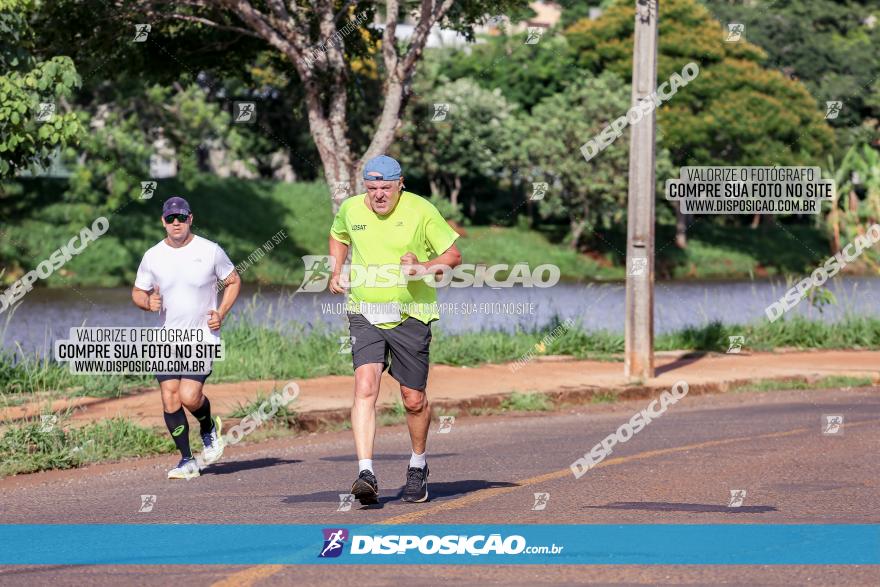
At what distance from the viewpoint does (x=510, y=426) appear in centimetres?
1419

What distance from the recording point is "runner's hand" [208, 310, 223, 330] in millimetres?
10102

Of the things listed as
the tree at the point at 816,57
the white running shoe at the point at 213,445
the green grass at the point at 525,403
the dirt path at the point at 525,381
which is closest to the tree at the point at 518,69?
the tree at the point at 816,57

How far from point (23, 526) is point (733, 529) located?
168 inches

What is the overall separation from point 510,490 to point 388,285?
1.84m

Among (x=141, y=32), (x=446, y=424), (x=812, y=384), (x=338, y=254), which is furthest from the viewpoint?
(x=141, y=32)

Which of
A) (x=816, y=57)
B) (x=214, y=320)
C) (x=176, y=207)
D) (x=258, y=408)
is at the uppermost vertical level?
(x=816, y=57)

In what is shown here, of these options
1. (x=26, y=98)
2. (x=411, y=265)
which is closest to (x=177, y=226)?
(x=411, y=265)

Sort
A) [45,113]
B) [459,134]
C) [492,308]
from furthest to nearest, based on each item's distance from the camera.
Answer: [459,134] → [492,308] → [45,113]

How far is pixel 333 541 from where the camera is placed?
7.69 m

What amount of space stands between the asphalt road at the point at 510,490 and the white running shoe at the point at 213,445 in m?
0.21

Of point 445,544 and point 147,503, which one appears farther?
point 147,503

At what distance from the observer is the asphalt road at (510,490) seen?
6992mm

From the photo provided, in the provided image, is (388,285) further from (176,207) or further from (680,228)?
(680,228)

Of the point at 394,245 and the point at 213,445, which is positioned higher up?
the point at 394,245
